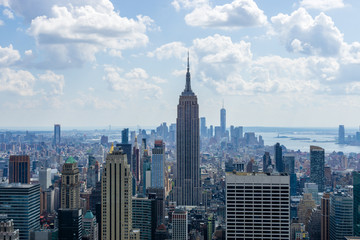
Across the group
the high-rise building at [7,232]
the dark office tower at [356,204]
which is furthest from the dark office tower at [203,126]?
the high-rise building at [7,232]

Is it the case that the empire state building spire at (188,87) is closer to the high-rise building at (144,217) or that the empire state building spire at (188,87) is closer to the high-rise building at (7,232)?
the high-rise building at (144,217)

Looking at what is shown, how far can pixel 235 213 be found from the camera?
29.9 metres

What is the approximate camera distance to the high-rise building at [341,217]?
46312 mm

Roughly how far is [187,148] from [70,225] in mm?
51471

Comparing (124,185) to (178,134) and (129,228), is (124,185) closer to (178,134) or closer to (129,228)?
(129,228)

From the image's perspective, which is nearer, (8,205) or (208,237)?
(8,205)

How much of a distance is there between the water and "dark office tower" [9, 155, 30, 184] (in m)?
54.4

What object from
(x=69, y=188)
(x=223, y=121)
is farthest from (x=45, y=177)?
(x=223, y=121)

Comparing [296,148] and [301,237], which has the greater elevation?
[296,148]

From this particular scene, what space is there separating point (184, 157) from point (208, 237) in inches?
1584

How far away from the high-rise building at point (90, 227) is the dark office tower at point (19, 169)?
106 feet

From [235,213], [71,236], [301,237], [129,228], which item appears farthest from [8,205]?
[301,237]

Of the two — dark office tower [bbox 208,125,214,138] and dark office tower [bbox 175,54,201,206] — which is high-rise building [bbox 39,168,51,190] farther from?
dark office tower [bbox 208,125,214,138]

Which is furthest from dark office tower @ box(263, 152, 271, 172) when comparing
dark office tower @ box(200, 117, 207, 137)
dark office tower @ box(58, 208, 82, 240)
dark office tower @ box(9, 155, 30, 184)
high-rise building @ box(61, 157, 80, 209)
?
dark office tower @ box(58, 208, 82, 240)
